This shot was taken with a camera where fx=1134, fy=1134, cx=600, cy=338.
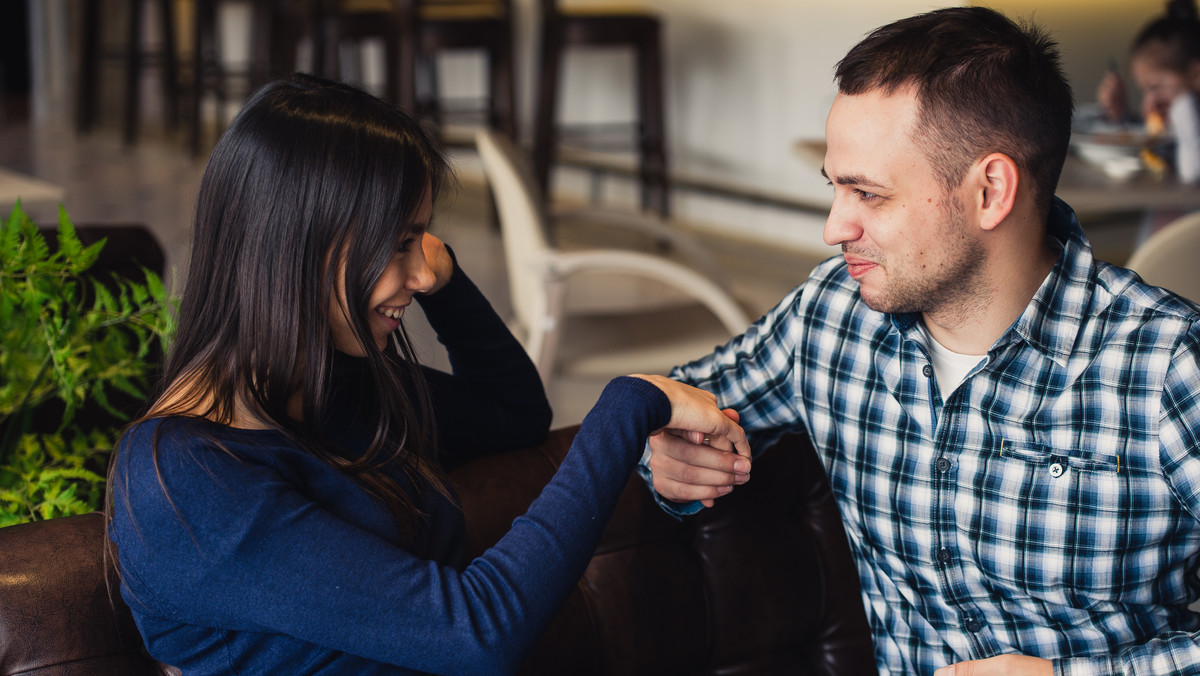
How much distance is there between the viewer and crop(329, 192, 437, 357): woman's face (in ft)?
3.32

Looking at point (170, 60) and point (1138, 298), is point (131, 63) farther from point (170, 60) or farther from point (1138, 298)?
point (1138, 298)

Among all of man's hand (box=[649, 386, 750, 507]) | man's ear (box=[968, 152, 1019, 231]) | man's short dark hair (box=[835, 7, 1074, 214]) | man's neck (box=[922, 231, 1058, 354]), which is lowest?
man's hand (box=[649, 386, 750, 507])

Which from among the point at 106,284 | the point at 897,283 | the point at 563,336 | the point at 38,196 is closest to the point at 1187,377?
the point at 897,283

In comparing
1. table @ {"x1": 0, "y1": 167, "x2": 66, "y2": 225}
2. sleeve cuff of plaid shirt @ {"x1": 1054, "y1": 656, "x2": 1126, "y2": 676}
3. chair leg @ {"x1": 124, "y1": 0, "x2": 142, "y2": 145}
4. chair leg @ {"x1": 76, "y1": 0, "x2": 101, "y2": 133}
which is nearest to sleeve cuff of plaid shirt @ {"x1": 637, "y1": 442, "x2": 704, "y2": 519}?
sleeve cuff of plaid shirt @ {"x1": 1054, "y1": 656, "x2": 1126, "y2": 676}

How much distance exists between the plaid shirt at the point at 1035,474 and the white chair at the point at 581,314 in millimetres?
1261

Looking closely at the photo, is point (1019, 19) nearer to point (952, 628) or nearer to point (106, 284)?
point (952, 628)

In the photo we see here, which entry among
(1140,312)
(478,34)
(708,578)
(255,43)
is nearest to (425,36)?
(478,34)

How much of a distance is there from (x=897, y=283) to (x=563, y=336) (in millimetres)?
1664

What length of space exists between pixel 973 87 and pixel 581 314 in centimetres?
180

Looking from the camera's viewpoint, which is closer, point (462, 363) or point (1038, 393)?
point (1038, 393)

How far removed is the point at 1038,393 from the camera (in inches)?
45.4

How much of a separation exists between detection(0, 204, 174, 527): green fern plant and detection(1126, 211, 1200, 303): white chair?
1.56 m

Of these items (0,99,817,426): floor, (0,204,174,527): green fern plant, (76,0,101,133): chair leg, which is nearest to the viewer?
(0,204,174,527): green fern plant

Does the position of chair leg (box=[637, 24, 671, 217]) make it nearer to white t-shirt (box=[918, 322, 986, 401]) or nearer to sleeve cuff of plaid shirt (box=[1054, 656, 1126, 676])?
white t-shirt (box=[918, 322, 986, 401])
